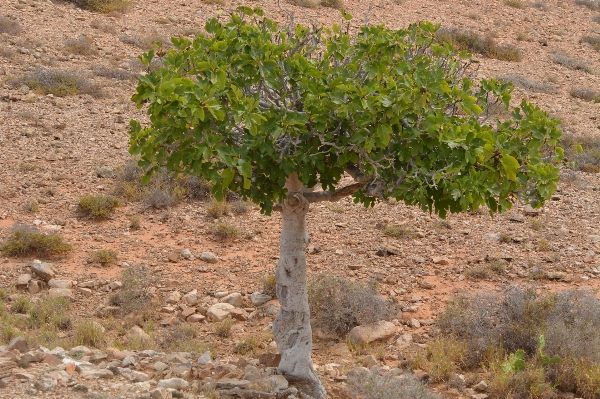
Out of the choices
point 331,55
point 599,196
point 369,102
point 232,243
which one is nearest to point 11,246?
point 232,243

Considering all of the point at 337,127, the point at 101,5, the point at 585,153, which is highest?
the point at 101,5

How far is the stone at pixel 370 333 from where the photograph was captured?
7.07 m

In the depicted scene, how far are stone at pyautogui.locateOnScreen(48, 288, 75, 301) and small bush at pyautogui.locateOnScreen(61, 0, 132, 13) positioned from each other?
1072 cm

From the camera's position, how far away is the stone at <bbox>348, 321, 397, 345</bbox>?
7.07 meters

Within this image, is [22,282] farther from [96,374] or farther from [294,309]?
[294,309]

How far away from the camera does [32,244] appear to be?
8.56m

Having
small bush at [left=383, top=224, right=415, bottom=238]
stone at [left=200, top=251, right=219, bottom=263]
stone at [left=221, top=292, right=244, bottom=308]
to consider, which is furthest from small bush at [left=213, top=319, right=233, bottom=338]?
small bush at [left=383, top=224, right=415, bottom=238]

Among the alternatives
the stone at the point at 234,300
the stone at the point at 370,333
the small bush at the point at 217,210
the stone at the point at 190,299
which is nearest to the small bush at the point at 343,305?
the stone at the point at 370,333

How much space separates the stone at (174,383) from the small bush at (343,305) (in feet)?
7.53

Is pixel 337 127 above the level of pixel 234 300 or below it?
above

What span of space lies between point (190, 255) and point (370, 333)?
2733mm

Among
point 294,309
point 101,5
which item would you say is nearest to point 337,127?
point 294,309

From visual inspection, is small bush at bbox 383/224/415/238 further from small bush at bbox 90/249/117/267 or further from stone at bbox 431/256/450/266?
small bush at bbox 90/249/117/267

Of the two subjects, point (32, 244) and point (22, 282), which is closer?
point (22, 282)
